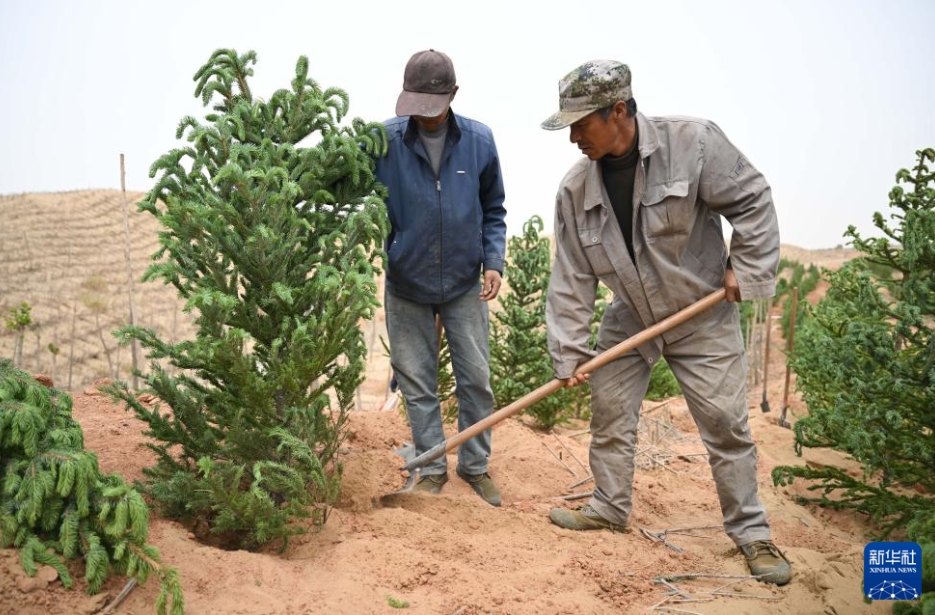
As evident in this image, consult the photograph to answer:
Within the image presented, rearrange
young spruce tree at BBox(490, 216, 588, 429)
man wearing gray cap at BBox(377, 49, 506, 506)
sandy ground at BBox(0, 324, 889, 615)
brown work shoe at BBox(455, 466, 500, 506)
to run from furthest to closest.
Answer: young spruce tree at BBox(490, 216, 588, 429) < brown work shoe at BBox(455, 466, 500, 506) < man wearing gray cap at BBox(377, 49, 506, 506) < sandy ground at BBox(0, 324, 889, 615)

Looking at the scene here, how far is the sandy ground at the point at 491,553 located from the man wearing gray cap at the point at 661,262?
1.23 ft

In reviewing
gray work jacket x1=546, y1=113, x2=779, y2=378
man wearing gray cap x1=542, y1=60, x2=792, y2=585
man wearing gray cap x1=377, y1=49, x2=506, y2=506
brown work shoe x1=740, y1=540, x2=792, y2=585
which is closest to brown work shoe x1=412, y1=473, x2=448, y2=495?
man wearing gray cap x1=377, y1=49, x2=506, y2=506

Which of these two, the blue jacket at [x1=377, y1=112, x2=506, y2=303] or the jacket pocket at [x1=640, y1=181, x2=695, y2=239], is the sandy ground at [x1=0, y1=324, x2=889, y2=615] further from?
the jacket pocket at [x1=640, y1=181, x2=695, y2=239]

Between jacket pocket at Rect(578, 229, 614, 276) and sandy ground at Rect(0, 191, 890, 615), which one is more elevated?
jacket pocket at Rect(578, 229, 614, 276)

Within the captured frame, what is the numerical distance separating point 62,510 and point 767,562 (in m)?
3.30

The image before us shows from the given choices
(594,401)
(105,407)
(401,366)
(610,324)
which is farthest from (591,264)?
(105,407)

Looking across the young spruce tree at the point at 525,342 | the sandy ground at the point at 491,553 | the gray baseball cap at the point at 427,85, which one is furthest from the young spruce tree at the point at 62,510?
the young spruce tree at the point at 525,342

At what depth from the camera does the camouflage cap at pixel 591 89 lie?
12.0 ft

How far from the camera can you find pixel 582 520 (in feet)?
14.6

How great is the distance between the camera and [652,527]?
4.76 meters

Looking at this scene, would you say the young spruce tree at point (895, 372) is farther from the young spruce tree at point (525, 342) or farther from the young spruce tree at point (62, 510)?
the young spruce tree at point (62, 510)

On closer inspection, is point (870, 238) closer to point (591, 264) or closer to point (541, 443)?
point (591, 264)

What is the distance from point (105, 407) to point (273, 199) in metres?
2.98

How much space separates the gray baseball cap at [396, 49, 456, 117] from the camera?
421cm
